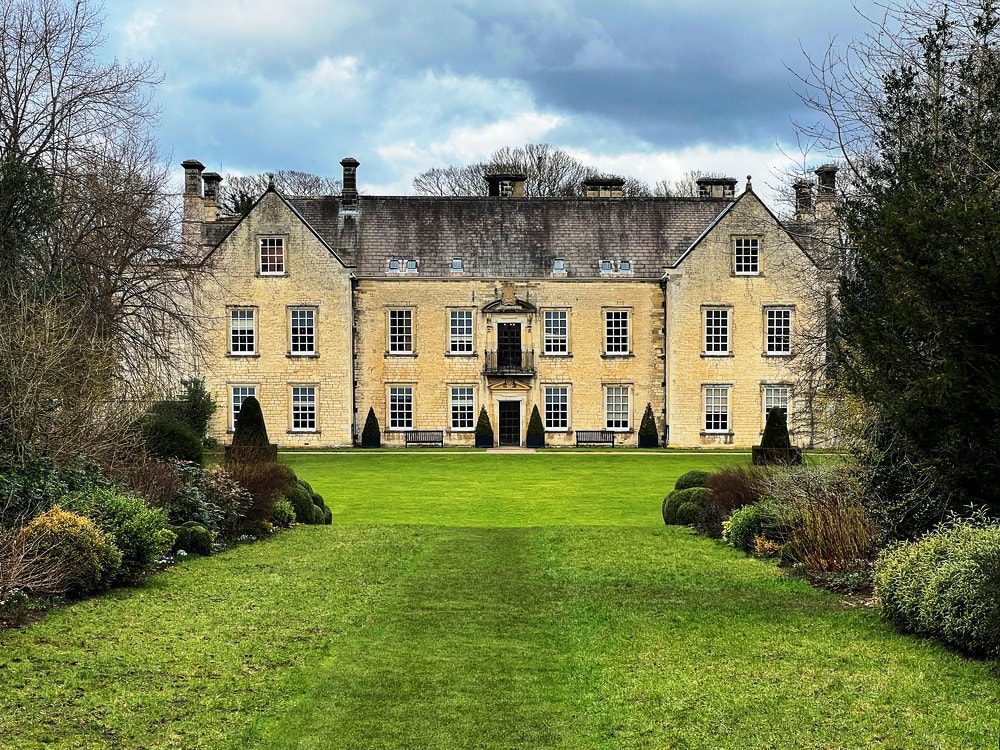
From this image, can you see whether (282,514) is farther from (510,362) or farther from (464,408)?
(510,362)

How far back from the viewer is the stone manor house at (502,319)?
43.8 metres

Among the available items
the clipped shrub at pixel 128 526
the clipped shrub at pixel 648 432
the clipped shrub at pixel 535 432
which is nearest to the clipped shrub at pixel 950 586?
the clipped shrub at pixel 128 526

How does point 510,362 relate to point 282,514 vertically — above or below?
above

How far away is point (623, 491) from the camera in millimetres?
25688

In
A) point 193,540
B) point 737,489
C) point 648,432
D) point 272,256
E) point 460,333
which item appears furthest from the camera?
point 460,333

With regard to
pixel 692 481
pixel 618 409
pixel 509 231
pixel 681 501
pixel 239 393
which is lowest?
pixel 681 501

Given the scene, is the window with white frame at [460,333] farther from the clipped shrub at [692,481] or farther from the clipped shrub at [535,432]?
the clipped shrub at [692,481]

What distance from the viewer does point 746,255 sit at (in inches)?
1730

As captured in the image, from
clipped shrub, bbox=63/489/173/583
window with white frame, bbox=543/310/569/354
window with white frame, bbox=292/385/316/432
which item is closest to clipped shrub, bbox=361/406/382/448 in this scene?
window with white frame, bbox=292/385/316/432

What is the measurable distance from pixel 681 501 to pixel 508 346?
84.2 ft

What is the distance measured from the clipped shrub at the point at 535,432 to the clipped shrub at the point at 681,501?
24164 mm

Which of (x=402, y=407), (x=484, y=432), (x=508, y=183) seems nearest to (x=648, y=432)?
(x=484, y=432)

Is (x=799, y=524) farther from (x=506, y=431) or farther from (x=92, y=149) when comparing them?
(x=506, y=431)

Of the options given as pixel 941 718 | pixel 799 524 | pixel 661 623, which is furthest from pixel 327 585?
pixel 941 718
